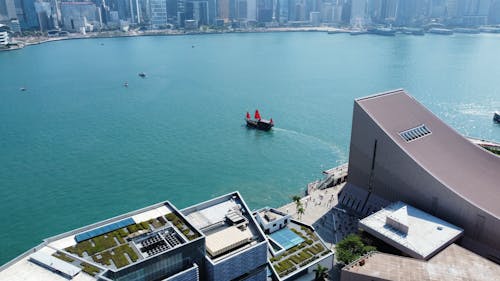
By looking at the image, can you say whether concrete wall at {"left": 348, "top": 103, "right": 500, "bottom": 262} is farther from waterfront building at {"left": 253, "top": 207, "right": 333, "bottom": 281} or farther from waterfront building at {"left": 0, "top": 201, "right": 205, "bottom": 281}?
waterfront building at {"left": 0, "top": 201, "right": 205, "bottom": 281}

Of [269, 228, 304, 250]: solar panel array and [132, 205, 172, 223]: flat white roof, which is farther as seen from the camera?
[269, 228, 304, 250]: solar panel array

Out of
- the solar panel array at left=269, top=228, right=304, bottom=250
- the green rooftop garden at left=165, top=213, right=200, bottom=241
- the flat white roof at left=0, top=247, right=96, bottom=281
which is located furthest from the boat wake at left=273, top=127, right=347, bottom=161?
the flat white roof at left=0, top=247, right=96, bottom=281

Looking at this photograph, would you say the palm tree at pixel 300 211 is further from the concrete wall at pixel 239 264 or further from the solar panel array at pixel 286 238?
the concrete wall at pixel 239 264

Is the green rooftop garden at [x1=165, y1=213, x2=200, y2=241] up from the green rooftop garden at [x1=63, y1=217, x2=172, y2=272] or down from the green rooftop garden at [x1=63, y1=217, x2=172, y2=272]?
up

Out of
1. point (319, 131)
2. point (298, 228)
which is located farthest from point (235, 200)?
point (319, 131)

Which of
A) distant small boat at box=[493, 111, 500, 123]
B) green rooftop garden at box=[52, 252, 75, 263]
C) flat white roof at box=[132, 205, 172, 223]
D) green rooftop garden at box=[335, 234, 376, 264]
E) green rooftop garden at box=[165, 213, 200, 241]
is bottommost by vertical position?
distant small boat at box=[493, 111, 500, 123]

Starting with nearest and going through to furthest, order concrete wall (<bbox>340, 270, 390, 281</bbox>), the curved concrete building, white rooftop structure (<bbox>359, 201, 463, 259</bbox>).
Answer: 1. concrete wall (<bbox>340, 270, 390, 281</bbox>)
2. white rooftop structure (<bbox>359, 201, 463, 259</bbox>)
3. the curved concrete building

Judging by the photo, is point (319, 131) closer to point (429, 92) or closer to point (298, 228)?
point (298, 228)
